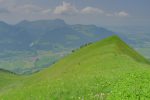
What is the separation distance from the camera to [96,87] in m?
30.3

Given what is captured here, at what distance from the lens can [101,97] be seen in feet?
87.0

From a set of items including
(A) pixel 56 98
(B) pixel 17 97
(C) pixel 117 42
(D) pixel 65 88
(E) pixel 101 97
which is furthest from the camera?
(C) pixel 117 42

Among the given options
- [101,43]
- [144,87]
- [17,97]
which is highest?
[101,43]

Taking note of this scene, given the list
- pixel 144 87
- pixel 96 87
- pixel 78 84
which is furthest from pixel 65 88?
pixel 144 87

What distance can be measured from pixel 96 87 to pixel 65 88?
13.0 feet

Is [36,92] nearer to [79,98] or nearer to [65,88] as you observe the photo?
[65,88]

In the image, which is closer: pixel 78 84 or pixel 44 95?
pixel 44 95

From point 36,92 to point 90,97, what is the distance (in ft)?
29.0

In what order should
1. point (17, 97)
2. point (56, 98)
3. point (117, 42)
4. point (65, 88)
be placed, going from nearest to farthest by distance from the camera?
1. point (56, 98)
2. point (65, 88)
3. point (17, 97)
4. point (117, 42)

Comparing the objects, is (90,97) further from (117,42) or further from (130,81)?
(117,42)

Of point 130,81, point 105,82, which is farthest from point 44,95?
point 130,81

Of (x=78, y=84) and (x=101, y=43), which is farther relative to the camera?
(x=101, y=43)

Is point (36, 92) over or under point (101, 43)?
under

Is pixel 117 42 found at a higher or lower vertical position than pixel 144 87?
higher
